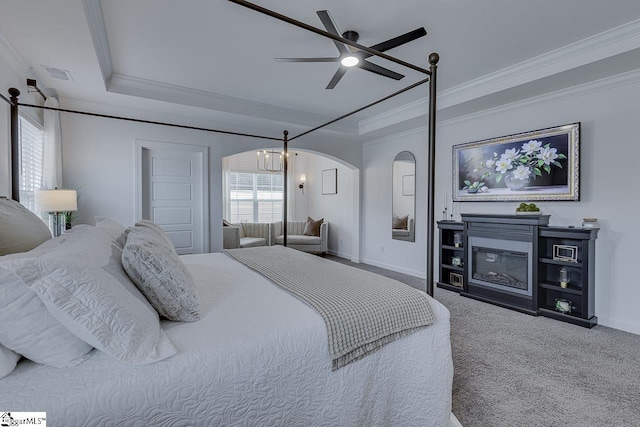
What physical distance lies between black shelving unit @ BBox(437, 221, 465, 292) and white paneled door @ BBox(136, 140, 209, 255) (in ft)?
11.6

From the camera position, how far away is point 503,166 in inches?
147

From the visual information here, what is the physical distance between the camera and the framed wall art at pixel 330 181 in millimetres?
6996

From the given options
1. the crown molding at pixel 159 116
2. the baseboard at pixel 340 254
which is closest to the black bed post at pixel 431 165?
the crown molding at pixel 159 116

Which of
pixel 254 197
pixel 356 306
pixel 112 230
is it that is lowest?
pixel 356 306

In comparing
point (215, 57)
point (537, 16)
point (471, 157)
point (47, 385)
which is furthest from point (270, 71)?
point (47, 385)

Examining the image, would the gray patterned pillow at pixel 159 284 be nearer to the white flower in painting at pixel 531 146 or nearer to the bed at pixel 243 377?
the bed at pixel 243 377

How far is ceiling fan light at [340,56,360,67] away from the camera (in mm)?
2392

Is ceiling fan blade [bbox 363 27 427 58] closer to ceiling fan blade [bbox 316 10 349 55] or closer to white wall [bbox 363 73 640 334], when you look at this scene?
ceiling fan blade [bbox 316 10 349 55]

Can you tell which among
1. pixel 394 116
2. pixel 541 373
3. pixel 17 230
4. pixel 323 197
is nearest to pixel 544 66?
pixel 394 116

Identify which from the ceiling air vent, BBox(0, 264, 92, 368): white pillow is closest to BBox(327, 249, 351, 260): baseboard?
the ceiling air vent

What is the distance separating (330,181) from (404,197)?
7.95 feet

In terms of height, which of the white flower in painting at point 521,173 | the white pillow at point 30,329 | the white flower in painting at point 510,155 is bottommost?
the white pillow at point 30,329

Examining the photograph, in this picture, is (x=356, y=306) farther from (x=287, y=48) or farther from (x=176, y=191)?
(x=176, y=191)

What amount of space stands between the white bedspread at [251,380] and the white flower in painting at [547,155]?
2.83 metres
